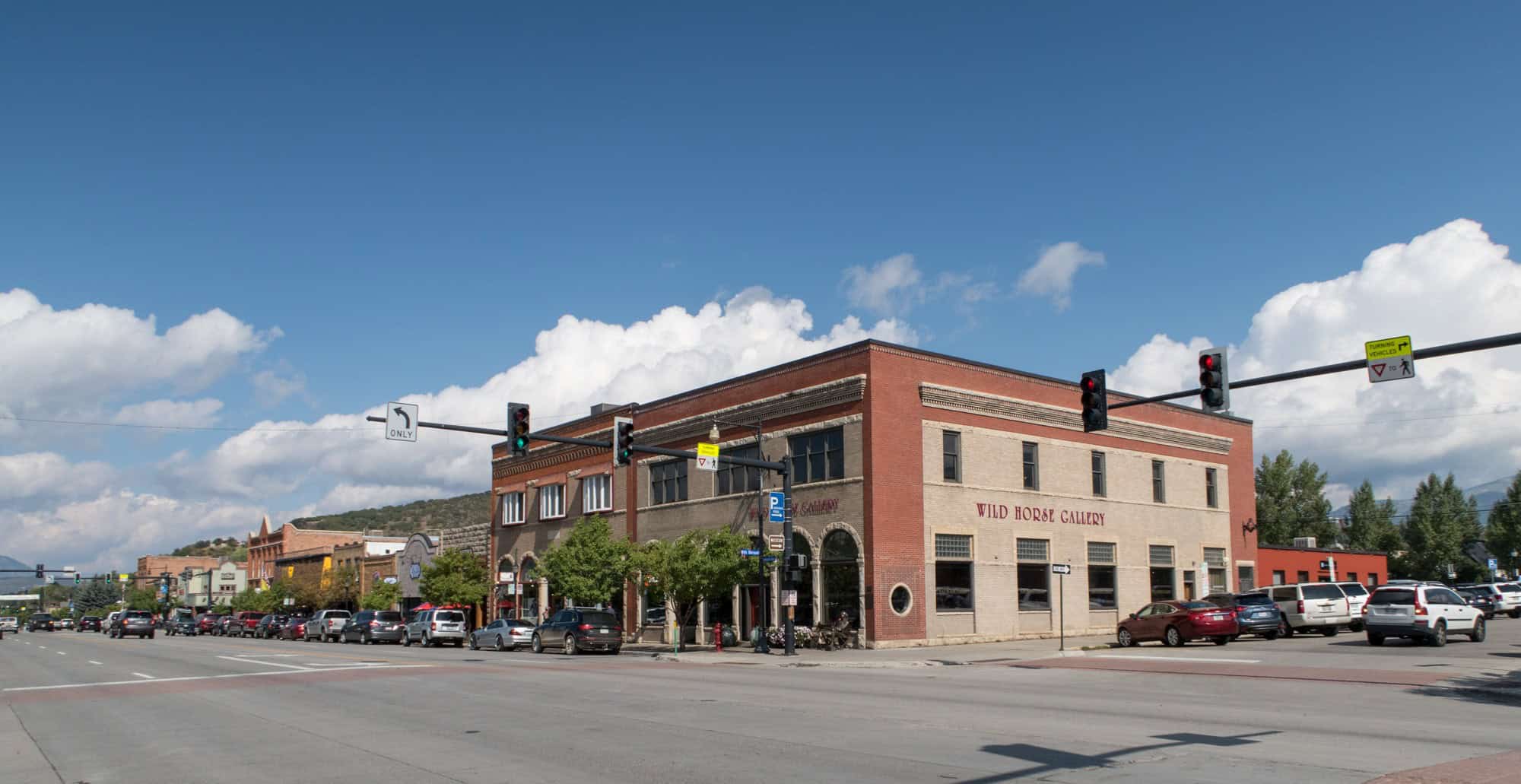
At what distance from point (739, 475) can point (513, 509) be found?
21.6m

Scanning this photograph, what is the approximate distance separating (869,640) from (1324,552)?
114ft

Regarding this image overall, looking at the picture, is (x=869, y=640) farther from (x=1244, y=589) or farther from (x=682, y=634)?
(x=1244, y=589)

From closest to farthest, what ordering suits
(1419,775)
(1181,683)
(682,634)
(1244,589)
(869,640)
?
(1419,775), (1181,683), (869,640), (682,634), (1244,589)

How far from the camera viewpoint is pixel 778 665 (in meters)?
31.4

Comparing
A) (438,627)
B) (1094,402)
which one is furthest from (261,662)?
(1094,402)

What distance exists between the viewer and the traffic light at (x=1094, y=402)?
2309 centimetres

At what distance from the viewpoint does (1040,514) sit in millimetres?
41969

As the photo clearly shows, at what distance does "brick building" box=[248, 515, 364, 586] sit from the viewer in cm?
10988

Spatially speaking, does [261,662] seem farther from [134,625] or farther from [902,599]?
[134,625]

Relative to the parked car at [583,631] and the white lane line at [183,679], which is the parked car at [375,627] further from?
the white lane line at [183,679]

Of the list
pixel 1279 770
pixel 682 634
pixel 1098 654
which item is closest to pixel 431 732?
pixel 1279 770

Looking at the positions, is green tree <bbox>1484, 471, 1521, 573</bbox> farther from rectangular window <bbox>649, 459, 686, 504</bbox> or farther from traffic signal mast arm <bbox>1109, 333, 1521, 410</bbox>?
traffic signal mast arm <bbox>1109, 333, 1521, 410</bbox>

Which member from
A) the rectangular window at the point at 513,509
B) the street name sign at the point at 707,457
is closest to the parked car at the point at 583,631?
the street name sign at the point at 707,457

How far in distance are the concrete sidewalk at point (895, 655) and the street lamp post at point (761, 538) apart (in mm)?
547
